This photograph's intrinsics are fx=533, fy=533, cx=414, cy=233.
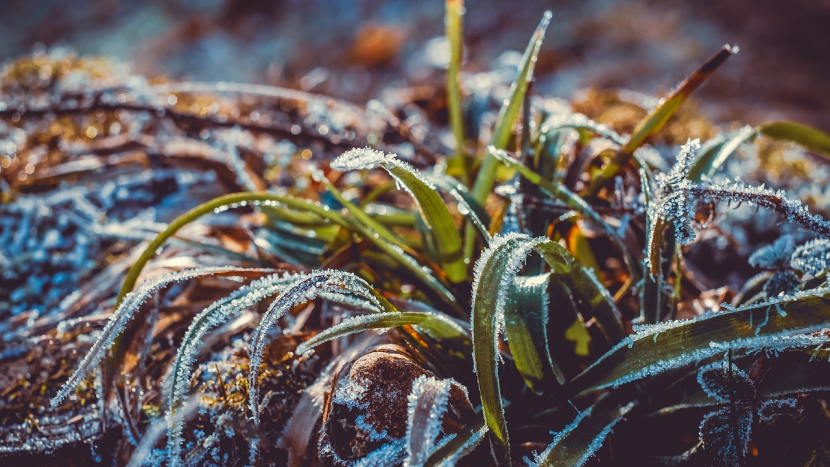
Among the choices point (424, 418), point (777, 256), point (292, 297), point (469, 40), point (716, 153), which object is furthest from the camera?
point (469, 40)

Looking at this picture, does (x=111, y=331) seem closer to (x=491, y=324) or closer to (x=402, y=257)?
(x=402, y=257)

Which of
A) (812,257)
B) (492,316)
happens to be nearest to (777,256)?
(812,257)

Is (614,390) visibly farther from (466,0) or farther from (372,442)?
(466,0)

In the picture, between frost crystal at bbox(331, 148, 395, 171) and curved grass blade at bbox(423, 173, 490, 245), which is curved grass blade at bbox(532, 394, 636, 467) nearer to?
curved grass blade at bbox(423, 173, 490, 245)

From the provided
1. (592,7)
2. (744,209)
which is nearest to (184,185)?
(744,209)

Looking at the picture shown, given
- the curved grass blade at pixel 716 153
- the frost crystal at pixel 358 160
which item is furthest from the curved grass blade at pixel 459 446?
the curved grass blade at pixel 716 153

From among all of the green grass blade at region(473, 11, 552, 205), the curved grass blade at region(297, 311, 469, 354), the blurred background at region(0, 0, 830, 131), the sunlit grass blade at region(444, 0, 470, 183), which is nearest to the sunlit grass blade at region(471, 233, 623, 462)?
the curved grass blade at region(297, 311, 469, 354)
